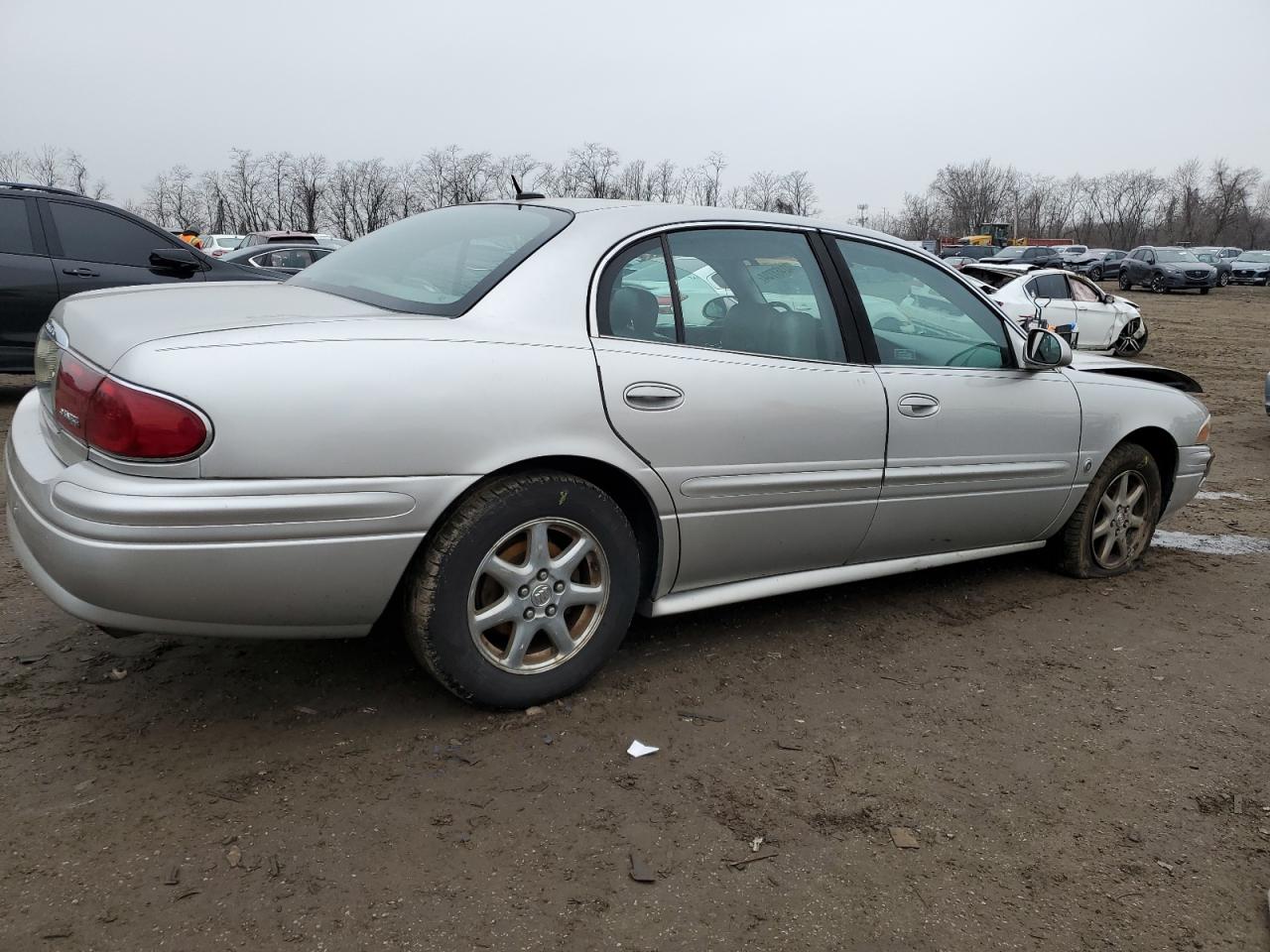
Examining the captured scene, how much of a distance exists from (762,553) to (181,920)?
6.65 ft

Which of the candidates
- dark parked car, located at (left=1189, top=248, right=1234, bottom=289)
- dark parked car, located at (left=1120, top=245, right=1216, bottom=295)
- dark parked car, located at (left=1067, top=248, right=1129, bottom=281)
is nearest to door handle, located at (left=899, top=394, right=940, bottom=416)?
dark parked car, located at (left=1120, top=245, right=1216, bottom=295)

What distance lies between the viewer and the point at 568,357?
2891mm

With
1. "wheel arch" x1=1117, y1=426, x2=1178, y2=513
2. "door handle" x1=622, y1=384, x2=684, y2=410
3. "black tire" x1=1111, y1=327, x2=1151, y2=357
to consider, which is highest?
"door handle" x1=622, y1=384, x2=684, y2=410

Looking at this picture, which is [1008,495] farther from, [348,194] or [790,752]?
[348,194]

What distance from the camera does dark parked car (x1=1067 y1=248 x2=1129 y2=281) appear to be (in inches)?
1711

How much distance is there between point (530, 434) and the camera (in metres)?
2.79

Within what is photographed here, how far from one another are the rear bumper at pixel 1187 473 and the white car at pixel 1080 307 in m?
10.1

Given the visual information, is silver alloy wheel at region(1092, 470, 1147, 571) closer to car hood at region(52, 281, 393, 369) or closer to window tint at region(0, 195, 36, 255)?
car hood at region(52, 281, 393, 369)

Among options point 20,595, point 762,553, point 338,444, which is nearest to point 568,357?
point 338,444

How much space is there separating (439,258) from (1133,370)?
3.18 metres

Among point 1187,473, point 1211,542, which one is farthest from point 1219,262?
point 1187,473

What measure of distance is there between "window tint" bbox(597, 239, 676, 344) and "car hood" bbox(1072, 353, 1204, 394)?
2092 mm

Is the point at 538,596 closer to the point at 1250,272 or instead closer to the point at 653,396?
the point at 653,396

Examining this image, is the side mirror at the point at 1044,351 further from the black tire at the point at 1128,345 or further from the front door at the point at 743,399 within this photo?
the black tire at the point at 1128,345
